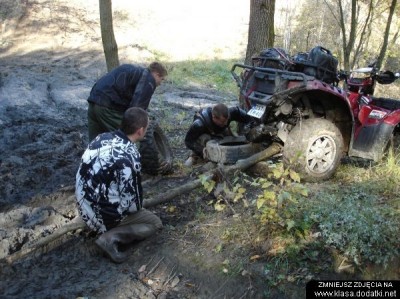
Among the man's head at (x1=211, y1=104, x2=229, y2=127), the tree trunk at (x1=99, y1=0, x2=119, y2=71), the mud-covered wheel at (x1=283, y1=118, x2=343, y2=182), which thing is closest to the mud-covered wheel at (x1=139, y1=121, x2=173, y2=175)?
the man's head at (x1=211, y1=104, x2=229, y2=127)

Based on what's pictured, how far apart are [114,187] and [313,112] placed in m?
2.91

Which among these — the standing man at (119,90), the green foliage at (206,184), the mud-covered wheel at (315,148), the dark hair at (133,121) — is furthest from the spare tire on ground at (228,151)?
the dark hair at (133,121)

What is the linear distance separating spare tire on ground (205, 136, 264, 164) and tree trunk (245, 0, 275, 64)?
2.29m

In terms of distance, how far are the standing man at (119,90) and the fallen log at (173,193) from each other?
1.23 metres

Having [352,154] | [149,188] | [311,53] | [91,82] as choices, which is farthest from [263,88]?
[91,82]

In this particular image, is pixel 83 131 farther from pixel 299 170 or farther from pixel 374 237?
pixel 374 237

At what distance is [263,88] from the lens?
5.21m

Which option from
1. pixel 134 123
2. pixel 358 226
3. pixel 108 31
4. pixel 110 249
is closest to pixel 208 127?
pixel 134 123

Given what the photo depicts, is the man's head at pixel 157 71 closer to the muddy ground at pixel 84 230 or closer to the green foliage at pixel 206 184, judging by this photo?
the muddy ground at pixel 84 230

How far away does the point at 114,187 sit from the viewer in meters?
3.77

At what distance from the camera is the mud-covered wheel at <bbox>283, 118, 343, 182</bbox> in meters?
4.80

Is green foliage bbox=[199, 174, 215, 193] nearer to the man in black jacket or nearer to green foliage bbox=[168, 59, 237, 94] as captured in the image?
the man in black jacket

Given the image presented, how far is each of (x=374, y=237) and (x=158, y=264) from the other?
185 cm

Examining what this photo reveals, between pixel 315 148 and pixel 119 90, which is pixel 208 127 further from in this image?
pixel 315 148
